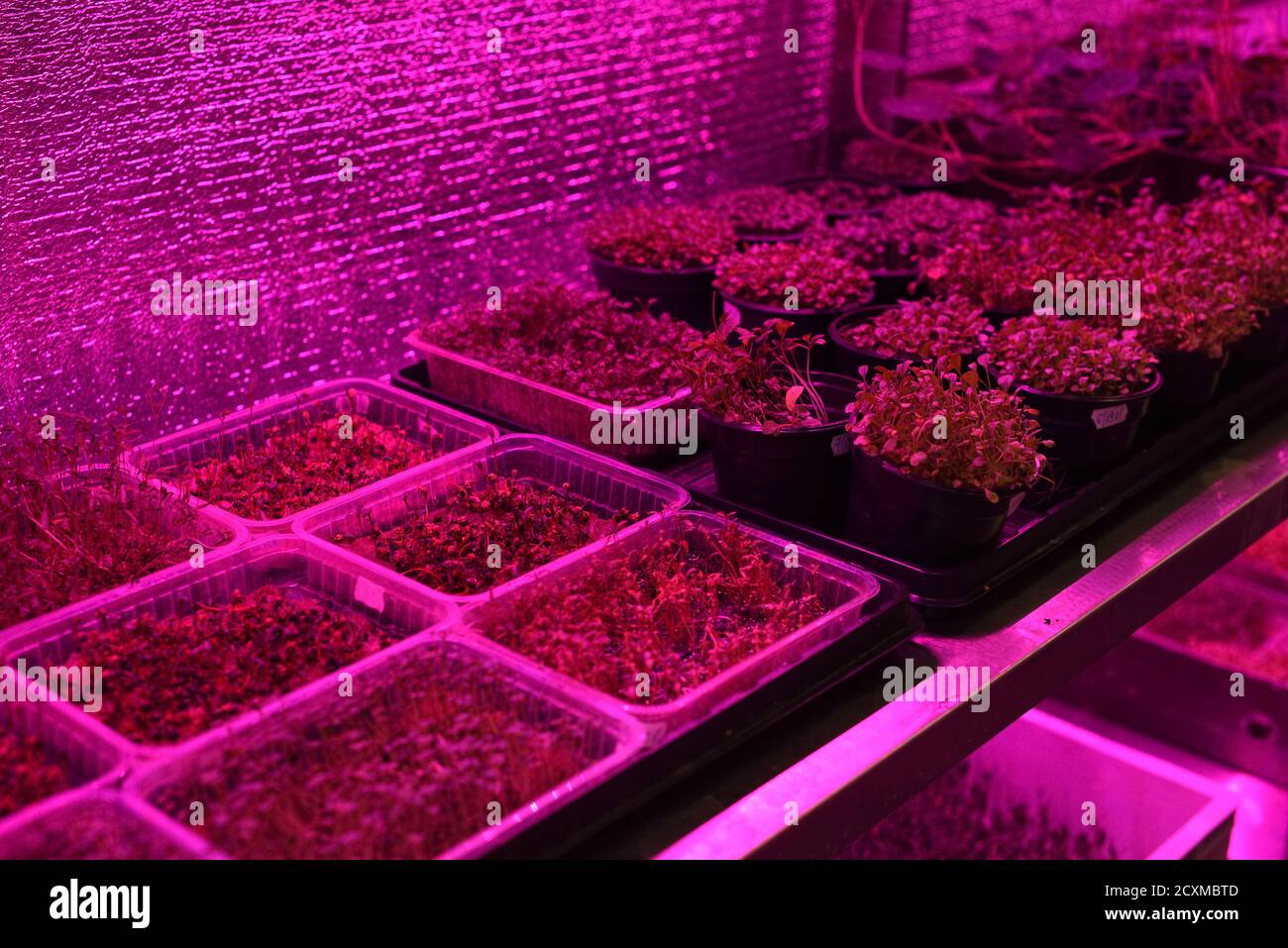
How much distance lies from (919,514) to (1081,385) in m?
0.40

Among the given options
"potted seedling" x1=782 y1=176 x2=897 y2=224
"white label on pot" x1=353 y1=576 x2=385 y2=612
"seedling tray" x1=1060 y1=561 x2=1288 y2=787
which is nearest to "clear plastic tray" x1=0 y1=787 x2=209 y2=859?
"white label on pot" x1=353 y1=576 x2=385 y2=612

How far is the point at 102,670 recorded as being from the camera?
145cm

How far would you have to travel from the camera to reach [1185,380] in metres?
2.17

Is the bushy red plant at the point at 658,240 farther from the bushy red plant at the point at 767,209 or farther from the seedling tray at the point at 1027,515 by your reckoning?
the seedling tray at the point at 1027,515

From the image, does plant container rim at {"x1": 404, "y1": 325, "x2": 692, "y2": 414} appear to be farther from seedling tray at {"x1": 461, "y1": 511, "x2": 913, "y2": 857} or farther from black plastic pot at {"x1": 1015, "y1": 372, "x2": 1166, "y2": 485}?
black plastic pot at {"x1": 1015, "y1": 372, "x2": 1166, "y2": 485}

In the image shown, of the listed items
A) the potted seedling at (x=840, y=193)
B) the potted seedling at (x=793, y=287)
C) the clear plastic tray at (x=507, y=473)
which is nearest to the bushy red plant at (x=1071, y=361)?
the potted seedling at (x=793, y=287)

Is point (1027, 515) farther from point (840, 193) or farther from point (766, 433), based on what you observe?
point (840, 193)

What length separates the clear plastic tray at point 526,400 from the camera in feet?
6.67

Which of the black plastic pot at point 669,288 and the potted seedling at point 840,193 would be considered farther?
the potted seedling at point 840,193

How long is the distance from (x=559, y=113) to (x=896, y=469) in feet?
3.94

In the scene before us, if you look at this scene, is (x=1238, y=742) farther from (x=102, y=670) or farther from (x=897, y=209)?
(x=102, y=670)

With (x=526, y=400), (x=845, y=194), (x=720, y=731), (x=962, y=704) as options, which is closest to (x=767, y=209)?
(x=845, y=194)

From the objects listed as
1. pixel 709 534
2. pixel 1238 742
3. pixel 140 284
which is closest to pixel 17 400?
pixel 140 284

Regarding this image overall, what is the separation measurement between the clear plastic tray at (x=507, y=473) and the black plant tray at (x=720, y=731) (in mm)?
345
